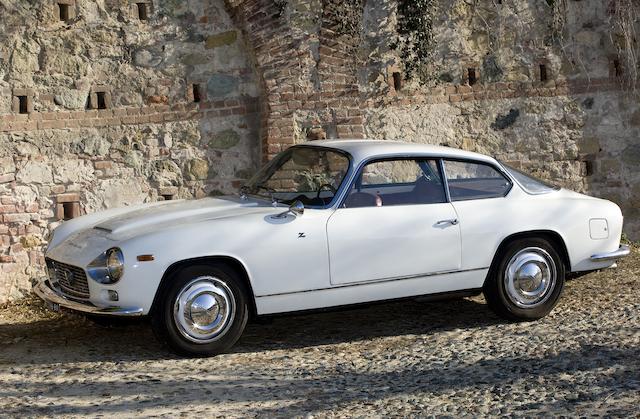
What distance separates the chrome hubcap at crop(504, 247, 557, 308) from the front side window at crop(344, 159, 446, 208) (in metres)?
0.72

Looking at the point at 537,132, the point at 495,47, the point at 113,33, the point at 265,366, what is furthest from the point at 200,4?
the point at 265,366

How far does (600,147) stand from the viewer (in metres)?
9.12

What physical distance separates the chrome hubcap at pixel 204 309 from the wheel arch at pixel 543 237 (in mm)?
1936

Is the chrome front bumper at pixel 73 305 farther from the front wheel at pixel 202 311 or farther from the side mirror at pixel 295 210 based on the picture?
the side mirror at pixel 295 210

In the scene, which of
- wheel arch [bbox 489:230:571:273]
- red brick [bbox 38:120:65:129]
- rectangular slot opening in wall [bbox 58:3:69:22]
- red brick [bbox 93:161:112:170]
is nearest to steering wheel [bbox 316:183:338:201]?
wheel arch [bbox 489:230:571:273]

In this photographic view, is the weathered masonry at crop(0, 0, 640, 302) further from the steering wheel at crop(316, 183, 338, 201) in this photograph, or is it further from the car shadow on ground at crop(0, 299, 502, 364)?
the steering wheel at crop(316, 183, 338, 201)

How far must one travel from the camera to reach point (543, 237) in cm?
604

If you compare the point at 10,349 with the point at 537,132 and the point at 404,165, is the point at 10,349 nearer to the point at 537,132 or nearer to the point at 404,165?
the point at 404,165

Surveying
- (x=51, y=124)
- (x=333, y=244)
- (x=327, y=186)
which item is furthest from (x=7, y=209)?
(x=333, y=244)

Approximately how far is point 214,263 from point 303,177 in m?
0.99

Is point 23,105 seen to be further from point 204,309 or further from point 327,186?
point 204,309

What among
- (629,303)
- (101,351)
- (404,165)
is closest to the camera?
(101,351)

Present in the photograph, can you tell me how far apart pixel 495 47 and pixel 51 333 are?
5528 mm

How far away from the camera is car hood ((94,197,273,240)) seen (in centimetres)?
529
